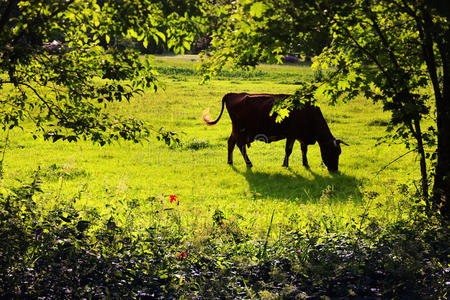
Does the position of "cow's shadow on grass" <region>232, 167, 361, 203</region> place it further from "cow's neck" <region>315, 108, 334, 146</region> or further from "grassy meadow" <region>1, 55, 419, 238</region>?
"cow's neck" <region>315, 108, 334, 146</region>

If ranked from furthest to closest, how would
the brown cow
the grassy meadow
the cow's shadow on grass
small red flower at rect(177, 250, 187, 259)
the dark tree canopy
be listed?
the brown cow < the cow's shadow on grass < the grassy meadow < the dark tree canopy < small red flower at rect(177, 250, 187, 259)

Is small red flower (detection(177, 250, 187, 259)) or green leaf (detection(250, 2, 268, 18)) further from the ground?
green leaf (detection(250, 2, 268, 18))

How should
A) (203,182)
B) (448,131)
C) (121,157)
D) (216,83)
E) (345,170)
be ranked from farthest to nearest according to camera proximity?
(216,83) < (121,157) < (345,170) < (203,182) < (448,131)

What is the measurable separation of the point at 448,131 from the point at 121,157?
11.5 m

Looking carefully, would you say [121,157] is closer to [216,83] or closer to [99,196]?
[99,196]

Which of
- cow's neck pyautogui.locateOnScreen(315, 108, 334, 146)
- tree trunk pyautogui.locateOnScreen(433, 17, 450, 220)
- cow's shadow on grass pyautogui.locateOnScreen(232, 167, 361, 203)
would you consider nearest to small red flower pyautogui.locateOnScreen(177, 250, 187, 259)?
tree trunk pyautogui.locateOnScreen(433, 17, 450, 220)

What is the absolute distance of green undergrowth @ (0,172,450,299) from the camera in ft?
15.9

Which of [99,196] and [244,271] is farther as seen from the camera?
[99,196]

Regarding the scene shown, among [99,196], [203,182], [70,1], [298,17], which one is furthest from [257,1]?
[203,182]

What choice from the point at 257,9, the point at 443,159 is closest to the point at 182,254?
the point at 257,9

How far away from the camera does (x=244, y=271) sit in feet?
17.9

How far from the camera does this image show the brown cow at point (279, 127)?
1358cm

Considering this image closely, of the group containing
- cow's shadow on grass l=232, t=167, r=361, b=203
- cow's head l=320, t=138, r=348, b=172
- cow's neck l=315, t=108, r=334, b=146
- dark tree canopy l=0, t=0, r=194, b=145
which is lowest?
cow's shadow on grass l=232, t=167, r=361, b=203

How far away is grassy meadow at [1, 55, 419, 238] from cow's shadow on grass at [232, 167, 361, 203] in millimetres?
26
